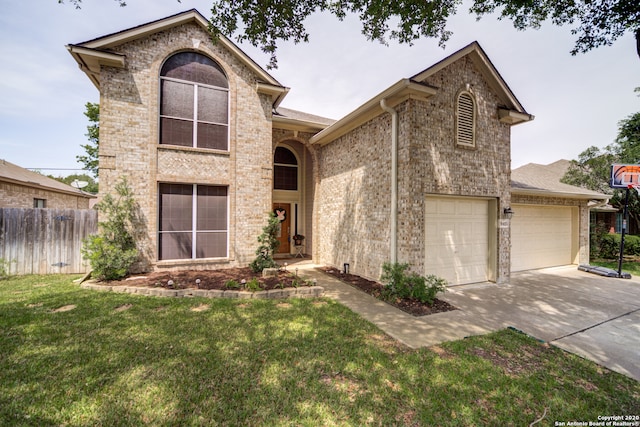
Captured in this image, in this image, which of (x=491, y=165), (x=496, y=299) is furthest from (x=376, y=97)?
(x=496, y=299)

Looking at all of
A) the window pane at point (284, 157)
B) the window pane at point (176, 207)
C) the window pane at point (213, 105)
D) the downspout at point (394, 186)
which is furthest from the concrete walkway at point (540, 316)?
the window pane at point (284, 157)

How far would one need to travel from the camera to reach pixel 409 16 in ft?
19.2

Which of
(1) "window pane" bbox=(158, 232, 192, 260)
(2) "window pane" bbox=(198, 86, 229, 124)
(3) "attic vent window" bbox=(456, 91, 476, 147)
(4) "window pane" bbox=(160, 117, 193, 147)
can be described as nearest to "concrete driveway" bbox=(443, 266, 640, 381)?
(3) "attic vent window" bbox=(456, 91, 476, 147)

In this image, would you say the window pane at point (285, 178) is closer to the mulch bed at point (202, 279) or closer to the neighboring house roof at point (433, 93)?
the neighboring house roof at point (433, 93)

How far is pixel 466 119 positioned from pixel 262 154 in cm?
624

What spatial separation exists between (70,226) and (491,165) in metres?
12.5

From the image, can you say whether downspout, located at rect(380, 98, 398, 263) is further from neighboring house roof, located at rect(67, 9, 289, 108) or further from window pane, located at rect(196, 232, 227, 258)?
window pane, located at rect(196, 232, 227, 258)

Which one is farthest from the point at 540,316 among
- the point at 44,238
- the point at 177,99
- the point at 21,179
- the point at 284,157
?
the point at 21,179

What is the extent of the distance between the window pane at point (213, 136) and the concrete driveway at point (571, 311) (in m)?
7.86

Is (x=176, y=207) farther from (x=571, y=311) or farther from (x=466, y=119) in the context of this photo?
(x=571, y=311)

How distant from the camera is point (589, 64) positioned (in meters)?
7.47

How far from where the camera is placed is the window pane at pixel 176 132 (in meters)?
7.73

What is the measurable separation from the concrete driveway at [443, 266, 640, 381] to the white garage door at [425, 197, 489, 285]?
1.52 ft

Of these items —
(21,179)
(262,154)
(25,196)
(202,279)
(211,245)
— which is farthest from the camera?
(25,196)
